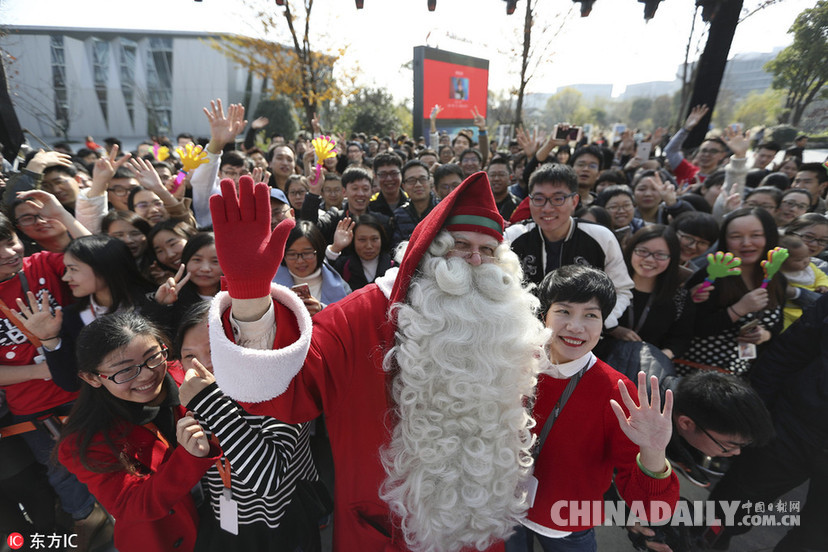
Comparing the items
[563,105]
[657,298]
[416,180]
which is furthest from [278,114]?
[563,105]

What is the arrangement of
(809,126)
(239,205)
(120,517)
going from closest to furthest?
1. (239,205)
2. (120,517)
3. (809,126)

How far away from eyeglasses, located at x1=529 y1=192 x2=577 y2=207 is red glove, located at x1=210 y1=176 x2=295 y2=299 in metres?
1.96

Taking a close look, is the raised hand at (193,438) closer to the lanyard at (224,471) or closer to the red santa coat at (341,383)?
the lanyard at (224,471)

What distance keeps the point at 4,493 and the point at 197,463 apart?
1866 mm

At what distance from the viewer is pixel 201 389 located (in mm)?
1367

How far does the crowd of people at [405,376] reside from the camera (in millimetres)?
1212

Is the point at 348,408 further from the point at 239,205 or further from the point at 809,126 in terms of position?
the point at 809,126

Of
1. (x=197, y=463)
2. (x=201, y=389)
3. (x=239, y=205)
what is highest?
(x=239, y=205)

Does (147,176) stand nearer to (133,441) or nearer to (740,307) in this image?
(133,441)

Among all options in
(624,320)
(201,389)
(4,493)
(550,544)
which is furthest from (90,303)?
(624,320)

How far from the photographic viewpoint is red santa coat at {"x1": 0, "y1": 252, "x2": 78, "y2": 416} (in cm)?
209

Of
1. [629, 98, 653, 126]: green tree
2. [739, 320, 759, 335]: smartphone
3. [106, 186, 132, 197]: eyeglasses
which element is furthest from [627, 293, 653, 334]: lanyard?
[629, 98, 653, 126]: green tree

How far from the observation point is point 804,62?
4430 millimetres

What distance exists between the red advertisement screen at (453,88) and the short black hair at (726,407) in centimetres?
1523
